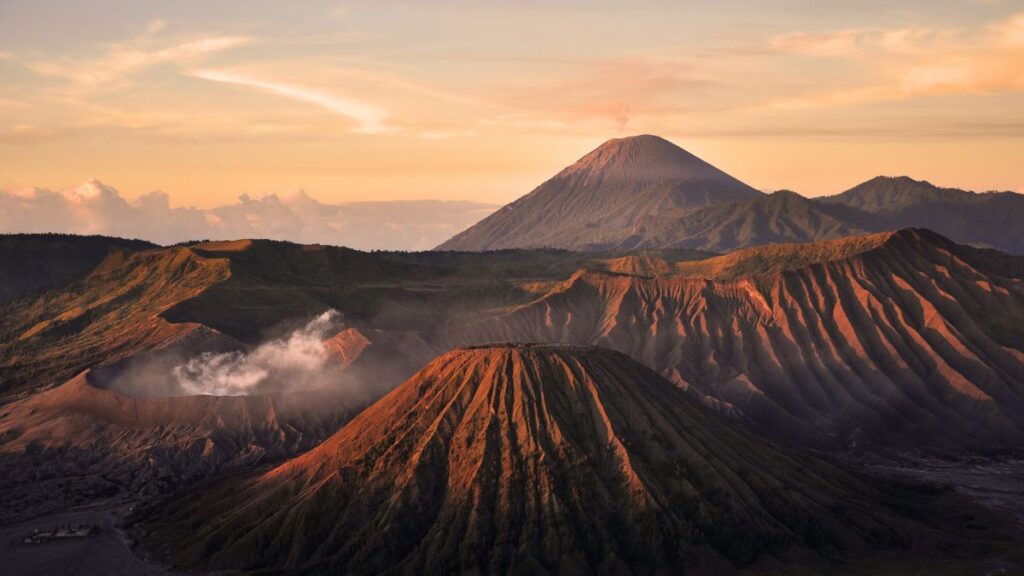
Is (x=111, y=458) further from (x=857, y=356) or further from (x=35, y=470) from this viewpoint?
(x=857, y=356)

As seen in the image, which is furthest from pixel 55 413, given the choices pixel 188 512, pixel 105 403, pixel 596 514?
pixel 596 514

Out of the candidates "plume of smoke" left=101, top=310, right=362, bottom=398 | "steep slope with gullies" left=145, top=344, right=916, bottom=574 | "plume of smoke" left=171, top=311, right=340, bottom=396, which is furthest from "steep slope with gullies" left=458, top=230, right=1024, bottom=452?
"steep slope with gullies" left=145, top=344, right=916, bottom=574

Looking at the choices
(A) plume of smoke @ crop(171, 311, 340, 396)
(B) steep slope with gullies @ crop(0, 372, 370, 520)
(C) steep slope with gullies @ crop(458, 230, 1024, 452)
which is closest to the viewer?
(B) steep slope with gullies @ crop(0, 372, 370, 520)

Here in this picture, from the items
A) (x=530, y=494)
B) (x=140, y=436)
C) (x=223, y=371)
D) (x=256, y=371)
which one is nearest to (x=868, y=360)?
(x=256, y=371)

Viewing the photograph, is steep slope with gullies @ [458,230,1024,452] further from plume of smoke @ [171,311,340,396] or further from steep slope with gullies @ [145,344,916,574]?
steep slope with gullies @ [145,344,916,574]

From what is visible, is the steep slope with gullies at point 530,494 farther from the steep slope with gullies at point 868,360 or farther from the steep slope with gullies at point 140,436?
the steep slope with gullies at point 868,360

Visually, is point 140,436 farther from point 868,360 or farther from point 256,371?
point 868,360
